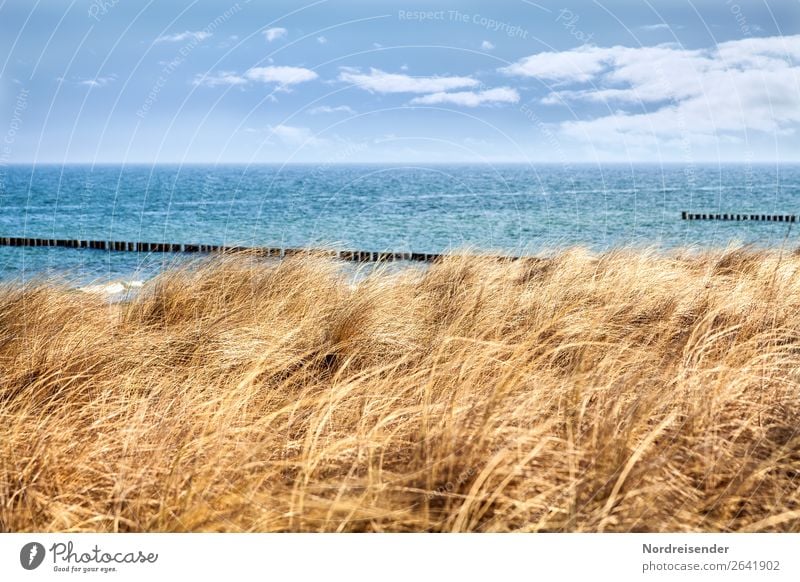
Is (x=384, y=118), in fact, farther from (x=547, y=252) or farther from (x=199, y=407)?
(x=199, y=407)

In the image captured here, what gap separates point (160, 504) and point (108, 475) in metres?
0.34

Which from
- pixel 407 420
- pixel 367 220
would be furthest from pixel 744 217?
pixel 407 420

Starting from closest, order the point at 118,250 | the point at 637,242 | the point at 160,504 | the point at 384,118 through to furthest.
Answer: the point at 160,504 → the point at 637,242 → the point at 118,250 → the point at 384,118

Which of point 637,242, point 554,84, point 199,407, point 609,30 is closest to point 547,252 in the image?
point 637,242

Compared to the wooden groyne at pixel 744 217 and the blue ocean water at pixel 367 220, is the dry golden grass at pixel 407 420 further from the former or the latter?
the wooden groyne at pixel 744 217

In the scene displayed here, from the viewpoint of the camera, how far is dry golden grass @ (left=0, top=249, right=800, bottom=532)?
8.63ft

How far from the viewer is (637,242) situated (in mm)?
9320

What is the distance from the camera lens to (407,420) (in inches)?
121
